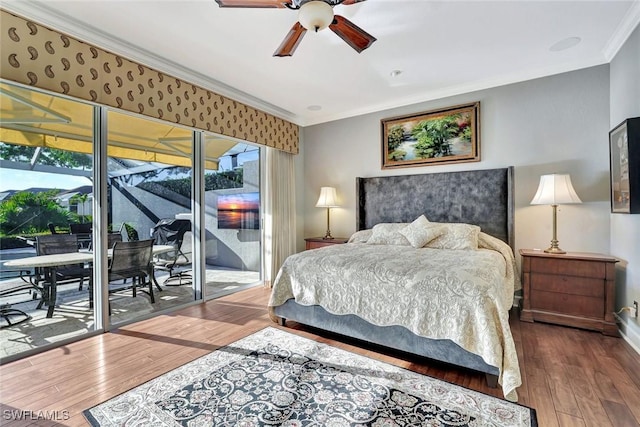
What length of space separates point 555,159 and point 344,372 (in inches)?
132

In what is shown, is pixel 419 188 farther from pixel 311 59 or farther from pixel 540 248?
pixel 311 59

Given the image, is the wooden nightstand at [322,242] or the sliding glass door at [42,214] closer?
the sliding glass door at [42,214]

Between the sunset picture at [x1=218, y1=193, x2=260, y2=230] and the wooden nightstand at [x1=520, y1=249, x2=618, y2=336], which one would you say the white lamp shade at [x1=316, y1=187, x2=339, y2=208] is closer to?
the sunset picture at [x1=218, y1=193, x2=260, y2=230]

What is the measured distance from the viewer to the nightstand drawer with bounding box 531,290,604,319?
2.84 metres

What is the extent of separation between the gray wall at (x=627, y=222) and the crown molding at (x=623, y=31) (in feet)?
0.17

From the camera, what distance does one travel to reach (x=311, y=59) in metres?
3.15

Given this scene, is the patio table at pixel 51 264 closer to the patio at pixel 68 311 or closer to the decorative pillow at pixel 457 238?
the patio at pixel 68 311

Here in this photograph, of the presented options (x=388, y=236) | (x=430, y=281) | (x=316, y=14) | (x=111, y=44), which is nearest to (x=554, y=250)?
(x=388, y=236)

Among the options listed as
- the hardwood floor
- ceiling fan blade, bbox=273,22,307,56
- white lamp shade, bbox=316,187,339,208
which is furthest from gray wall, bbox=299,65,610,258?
ceiling fan blade, bbox=273,22,307,56

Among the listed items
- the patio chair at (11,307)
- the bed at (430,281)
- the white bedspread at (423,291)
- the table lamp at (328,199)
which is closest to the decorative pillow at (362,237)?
the bed at (430,281)

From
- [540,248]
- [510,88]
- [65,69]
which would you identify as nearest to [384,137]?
[510,88]

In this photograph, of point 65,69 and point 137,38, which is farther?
point 137,38

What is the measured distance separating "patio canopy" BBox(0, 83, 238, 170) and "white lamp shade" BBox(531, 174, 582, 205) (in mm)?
4155

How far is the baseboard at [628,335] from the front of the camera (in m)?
2.46
